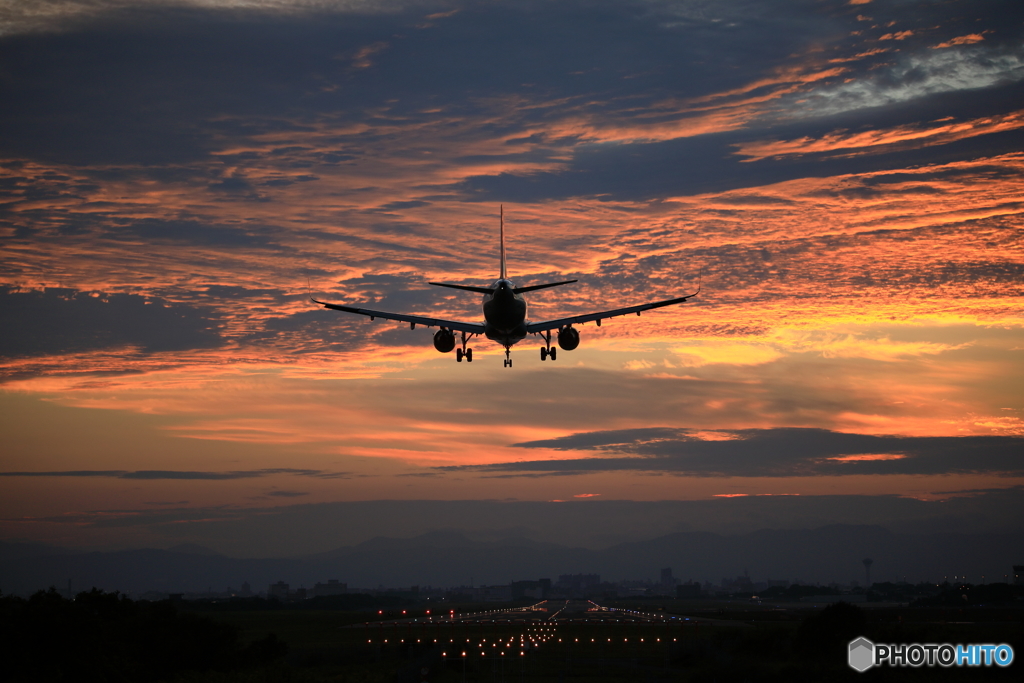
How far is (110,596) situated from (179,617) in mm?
7671

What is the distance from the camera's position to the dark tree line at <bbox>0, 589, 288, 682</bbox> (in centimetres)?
5400

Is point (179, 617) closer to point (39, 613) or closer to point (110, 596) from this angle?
point (110, 596)

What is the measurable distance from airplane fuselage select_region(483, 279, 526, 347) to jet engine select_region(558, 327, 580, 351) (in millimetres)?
3140

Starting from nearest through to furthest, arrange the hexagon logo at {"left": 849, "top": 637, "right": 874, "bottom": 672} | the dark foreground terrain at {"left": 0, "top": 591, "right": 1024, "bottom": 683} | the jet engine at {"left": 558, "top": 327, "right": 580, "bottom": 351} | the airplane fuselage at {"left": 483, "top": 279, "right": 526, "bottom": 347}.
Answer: the airplane fuselage at {"left": 483, "top": 279, "right": 526, "bottom": 347} → the dark foreground terrain at {"left": 0, "top": 591, "right": 1024, "bottom": 683} → the jet engine at {"left": 558, "top": 327, "right": 580, "bottom": 351} → the hexagon logo at {"left": 849, "top": 637, "right": 874, "bottom": 672}

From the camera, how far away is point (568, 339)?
57719mm

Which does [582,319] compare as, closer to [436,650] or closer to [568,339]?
[568,339]

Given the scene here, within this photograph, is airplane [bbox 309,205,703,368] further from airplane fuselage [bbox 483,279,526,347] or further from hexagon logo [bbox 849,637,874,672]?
hexagon logo [bbox 849,637,874,672]

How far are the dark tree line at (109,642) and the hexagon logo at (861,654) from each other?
171ft

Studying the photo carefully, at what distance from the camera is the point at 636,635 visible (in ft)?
360

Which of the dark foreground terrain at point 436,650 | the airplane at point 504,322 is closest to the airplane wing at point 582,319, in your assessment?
the airplane at point 504,322

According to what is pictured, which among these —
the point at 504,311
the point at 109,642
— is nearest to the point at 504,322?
the point at 504,311

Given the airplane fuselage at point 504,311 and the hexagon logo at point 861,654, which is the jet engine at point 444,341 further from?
the hexagon logo at point 861,654

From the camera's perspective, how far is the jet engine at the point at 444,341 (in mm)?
58219

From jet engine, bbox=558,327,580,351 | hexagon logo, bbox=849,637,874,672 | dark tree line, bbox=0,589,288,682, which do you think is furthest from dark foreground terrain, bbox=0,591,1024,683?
jet engine, bbox=558,327,580,351
